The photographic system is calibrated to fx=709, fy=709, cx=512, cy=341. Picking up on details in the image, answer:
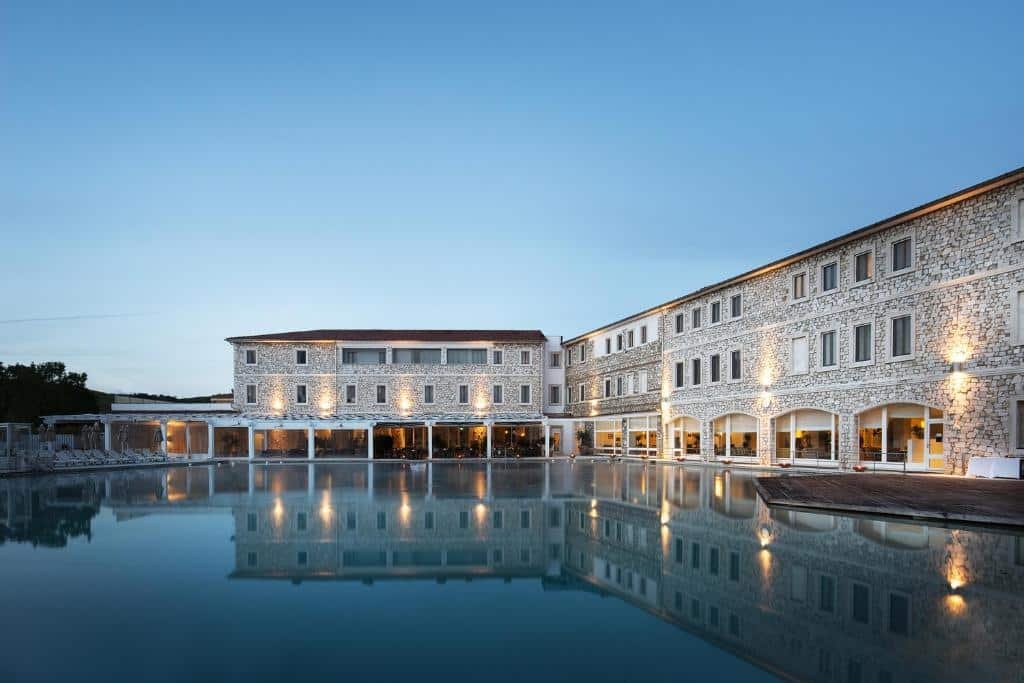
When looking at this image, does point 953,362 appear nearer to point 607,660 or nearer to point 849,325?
point 849,325

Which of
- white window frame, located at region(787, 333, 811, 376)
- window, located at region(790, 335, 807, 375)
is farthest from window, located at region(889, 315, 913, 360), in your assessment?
window, located at region(790, 335, 807, 375)

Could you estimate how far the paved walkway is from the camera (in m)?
11.1

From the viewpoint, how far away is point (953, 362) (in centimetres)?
1770

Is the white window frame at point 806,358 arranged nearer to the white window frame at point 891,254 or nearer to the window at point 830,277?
the window at point 830,277

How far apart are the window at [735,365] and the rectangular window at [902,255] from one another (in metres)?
7.60

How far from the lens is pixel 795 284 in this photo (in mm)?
23969

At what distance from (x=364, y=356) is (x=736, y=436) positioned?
19869 millimetres

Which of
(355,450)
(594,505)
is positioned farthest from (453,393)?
(594,505)

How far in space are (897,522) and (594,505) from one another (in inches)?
204

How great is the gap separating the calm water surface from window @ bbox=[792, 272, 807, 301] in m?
13.4

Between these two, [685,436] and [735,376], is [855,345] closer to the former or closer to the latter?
[735,376]

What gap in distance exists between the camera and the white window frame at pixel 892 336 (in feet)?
62.5

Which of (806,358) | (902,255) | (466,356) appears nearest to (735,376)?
(806,358)

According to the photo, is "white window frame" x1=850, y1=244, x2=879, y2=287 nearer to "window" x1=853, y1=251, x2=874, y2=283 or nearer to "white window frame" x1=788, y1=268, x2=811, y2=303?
"window" x1=853, y1=251, x2=874, y2=283
